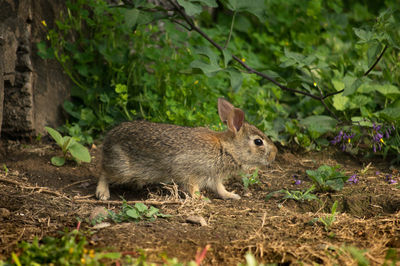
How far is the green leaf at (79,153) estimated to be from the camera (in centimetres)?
519

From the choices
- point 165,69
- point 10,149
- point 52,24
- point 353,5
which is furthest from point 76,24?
point 353,5

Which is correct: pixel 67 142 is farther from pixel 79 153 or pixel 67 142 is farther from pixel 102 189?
pixel 102 189

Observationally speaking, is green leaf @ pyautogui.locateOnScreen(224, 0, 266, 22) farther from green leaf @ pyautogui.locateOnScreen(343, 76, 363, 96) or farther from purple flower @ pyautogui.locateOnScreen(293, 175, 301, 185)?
purple flower @ pyautogui.locateOnScreen(293, 175, 301, 185)

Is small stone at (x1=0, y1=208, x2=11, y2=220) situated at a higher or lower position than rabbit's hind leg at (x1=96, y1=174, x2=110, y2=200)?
higher

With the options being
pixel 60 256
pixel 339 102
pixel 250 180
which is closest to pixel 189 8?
pixel 250 180

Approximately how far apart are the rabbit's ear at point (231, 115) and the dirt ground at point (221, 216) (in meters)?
0.69

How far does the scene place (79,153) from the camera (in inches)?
206

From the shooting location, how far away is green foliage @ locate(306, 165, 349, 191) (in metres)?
4.88

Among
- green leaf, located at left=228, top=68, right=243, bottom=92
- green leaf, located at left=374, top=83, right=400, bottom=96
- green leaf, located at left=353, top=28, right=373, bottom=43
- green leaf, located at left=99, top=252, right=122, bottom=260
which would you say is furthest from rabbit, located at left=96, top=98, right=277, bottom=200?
green leaf, located at left=374, top=83, right=400, bottom=96

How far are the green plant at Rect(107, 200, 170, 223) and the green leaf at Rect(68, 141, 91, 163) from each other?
113cm

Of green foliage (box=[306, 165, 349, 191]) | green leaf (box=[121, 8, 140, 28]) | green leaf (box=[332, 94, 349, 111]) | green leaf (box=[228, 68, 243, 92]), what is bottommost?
green foliage (box=[306, 165, 349, 191])

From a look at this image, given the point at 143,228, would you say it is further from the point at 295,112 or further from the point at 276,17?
the point at 276,17

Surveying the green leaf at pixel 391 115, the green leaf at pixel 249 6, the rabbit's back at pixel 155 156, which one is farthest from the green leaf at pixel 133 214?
the green leaf at pixel 391 115

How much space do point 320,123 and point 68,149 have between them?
2991mm
